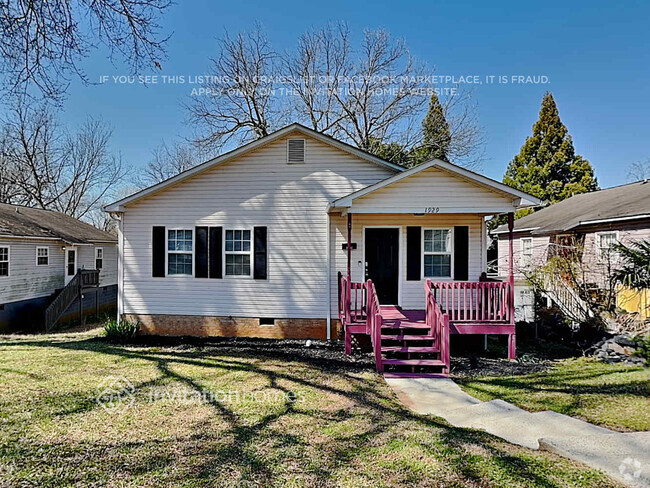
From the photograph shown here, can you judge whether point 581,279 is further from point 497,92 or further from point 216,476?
point 216,476

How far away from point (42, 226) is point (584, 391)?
20.2m

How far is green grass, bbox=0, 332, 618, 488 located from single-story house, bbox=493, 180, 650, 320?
8179 millimetres

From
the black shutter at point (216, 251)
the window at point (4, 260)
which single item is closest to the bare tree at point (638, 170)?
the black shutter at point (216, 251)

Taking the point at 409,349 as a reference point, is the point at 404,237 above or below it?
above

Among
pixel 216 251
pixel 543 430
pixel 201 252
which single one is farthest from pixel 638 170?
pixel 543 430

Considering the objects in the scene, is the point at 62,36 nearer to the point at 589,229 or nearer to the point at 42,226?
the point at 42,226

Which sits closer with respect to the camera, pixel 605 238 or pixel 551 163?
pixel 605 238

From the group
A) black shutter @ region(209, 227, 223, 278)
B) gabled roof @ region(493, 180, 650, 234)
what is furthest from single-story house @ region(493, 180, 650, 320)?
black shutter @ region(209, 227, 223, 278)

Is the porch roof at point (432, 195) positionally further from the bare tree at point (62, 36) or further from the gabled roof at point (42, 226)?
the gabled roof at point (42, 226)

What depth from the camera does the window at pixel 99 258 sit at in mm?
20509

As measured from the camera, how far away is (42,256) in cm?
1648

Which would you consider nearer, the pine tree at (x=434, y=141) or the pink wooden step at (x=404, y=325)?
the pink wooden step at (x=404, y=325)

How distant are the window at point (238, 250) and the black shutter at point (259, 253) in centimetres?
23

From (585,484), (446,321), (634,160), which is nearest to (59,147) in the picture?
(446,321)
